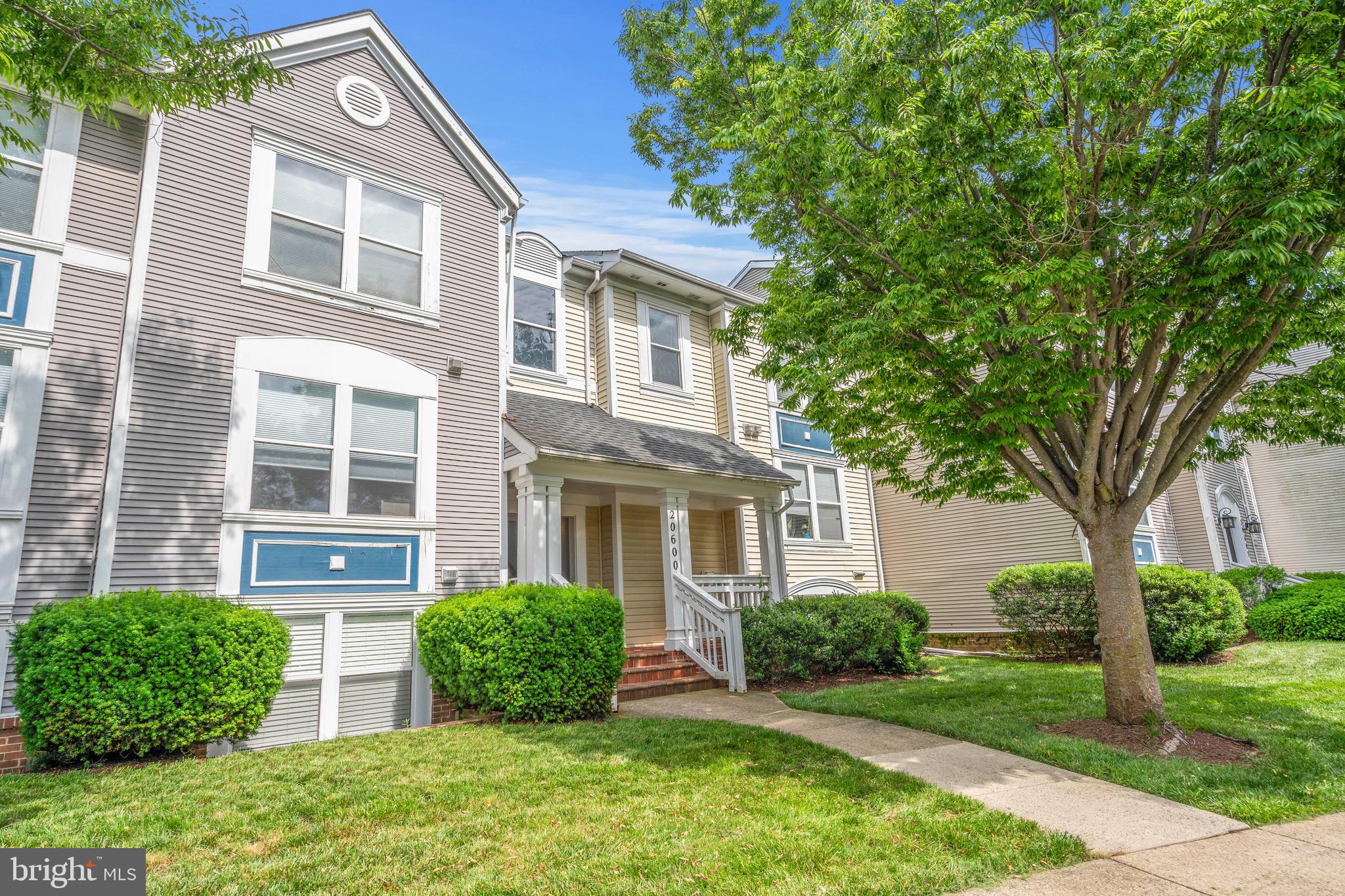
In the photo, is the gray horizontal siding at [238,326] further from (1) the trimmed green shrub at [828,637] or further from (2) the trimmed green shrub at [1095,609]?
(2) the trimmed green shrub at [1095,609]

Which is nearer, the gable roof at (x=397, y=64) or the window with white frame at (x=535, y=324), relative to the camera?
the gable roof at (x=397, y=64)

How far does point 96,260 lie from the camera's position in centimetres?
757

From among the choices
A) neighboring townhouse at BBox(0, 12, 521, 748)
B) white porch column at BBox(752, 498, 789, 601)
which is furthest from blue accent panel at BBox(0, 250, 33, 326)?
white porch column at BBox(752, 498, 789, 601)

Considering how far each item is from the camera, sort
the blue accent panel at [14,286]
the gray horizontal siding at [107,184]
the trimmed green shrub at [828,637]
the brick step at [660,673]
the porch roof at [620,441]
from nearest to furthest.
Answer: the blue accent panel at [14,286]
the gray horizontal siding at [107,184]
the brick step at [660,673]
the porch roof at [620,441]
the trimmed green shrub at [828,637]

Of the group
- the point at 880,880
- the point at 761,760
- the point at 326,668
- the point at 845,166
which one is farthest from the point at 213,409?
the point at 880,880

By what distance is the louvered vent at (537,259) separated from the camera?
1305 cm

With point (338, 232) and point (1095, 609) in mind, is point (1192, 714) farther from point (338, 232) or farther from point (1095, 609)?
point (338, 232)

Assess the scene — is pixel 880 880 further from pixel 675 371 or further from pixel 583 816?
pixel 675 371

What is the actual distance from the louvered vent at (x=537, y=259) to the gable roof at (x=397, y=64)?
202cm

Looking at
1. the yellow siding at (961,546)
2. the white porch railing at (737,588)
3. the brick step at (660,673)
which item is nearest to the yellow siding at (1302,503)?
the yellow siding at (961,546)

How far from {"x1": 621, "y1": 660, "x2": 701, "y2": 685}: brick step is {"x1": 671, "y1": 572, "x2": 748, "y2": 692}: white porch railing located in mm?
177

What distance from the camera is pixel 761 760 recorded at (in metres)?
6.03

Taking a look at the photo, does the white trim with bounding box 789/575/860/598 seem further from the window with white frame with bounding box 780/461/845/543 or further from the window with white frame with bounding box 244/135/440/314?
the window with white frame with bounding box 244/135/440/314

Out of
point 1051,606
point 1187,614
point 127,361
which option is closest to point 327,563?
point 127,361
